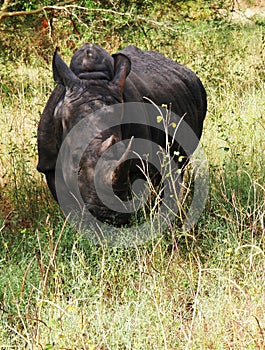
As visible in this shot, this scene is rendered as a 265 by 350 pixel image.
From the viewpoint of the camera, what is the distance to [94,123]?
16.4ft

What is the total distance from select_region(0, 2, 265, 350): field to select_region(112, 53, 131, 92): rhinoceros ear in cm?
115

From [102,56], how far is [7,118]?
3.25 meters

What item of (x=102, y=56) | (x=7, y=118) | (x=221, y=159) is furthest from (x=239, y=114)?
(x=102, y=56)

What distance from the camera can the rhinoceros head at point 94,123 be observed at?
15.9 feet

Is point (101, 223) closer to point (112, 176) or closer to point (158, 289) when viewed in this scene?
point (112, 176)

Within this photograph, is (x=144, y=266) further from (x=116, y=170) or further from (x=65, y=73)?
(x=65, y=73)

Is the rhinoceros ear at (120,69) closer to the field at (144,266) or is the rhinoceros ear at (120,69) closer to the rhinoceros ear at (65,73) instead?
the rhinoceros ear at (65,73)

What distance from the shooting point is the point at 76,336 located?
3672mm

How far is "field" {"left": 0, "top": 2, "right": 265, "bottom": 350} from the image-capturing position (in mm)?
3680

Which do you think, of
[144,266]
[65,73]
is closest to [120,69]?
[65,73]

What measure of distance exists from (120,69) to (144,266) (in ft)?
5.48

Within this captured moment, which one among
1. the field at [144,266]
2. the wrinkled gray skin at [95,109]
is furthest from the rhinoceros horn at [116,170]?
the field at [144,266]

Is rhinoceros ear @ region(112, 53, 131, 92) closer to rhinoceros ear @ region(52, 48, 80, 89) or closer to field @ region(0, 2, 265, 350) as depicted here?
rhinoceros ear @ region(52, 48, 80, 89)

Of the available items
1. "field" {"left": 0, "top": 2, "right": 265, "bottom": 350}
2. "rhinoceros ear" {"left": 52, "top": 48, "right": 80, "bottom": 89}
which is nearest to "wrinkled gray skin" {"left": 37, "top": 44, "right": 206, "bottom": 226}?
"rhinoceros ear" {"left": 52, "top": 48, "right": 80, "bottom": 89}
